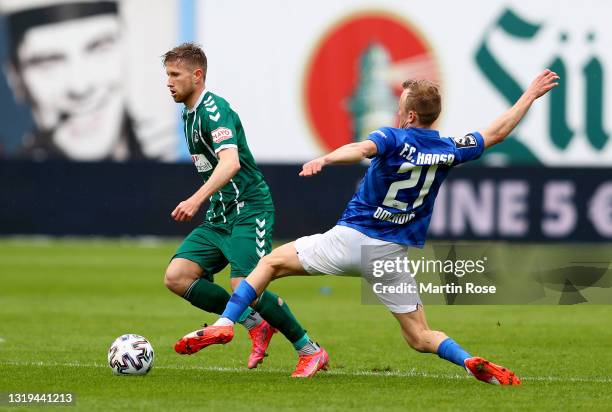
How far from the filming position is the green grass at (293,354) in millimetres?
7914

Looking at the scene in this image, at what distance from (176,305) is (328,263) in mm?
6745

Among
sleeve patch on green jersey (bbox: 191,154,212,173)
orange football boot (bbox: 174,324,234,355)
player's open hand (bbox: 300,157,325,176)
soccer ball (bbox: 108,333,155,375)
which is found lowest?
soccer ball (bbox: 108,333,155,375)

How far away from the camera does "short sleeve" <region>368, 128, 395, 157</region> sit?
8.01 m

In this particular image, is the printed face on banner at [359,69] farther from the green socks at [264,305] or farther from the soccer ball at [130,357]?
the soccer ball at [130,357]

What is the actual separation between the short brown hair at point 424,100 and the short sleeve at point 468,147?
0.97 feet

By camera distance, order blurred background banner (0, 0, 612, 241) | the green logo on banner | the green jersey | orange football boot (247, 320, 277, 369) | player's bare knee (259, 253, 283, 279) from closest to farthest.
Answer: player's bare knee (259, 253, 283, 279), the green jersey, orange football boot (247, 320, 277, 369), the green logo on banner, blurred background banner (0, 0, 612, 241)

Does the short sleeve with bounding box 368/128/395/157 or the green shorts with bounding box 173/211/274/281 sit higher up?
the short sleeve with bounding box 368/128/395/157

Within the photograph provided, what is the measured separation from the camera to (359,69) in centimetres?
2905

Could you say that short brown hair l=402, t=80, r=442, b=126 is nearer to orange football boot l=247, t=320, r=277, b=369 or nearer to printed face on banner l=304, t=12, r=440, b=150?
orange football boot l=247, t=320, r=277, b=369

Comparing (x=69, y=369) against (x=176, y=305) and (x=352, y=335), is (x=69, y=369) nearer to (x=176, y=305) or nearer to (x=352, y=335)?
(x=352, y=335)

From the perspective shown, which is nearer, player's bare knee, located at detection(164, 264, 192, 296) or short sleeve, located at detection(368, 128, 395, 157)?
short sleeve, located at detection(368, 128, 395, 157)

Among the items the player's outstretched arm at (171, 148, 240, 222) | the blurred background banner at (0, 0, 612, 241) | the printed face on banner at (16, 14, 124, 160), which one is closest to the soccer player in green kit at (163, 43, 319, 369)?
the player's outstretched arm at (171, 148, 240, 222)

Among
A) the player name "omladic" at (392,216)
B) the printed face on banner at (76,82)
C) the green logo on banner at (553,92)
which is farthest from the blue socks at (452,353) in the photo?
the printed face on banner at (76,82)

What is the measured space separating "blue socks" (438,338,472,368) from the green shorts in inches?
61.0
